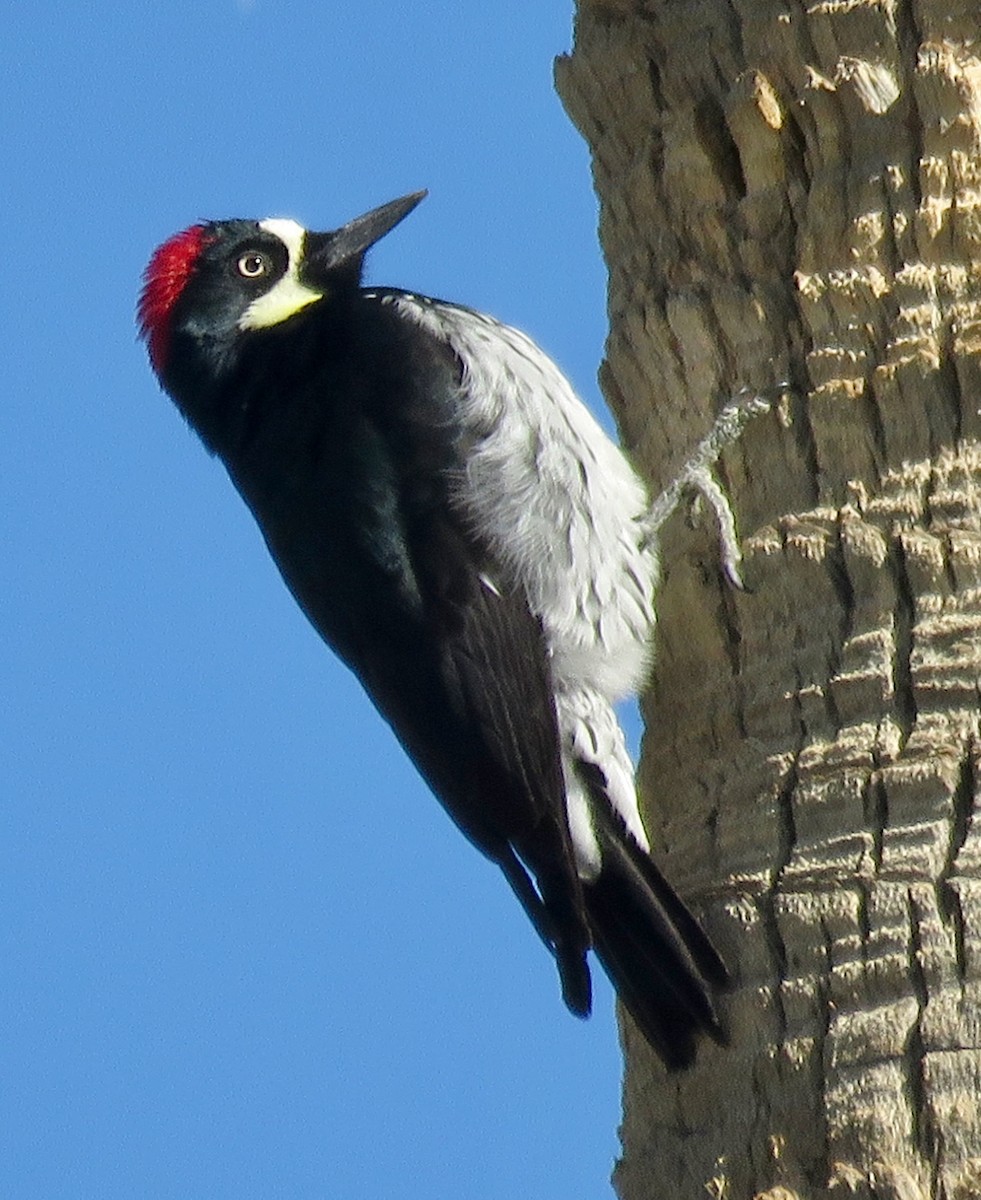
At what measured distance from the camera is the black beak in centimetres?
523

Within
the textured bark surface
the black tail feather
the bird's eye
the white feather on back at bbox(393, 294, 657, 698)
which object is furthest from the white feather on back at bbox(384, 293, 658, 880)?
the bird's eye

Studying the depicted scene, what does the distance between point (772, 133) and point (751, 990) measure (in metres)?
1.76

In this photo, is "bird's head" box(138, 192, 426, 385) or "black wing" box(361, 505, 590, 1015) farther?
"bird's head" box(138, 192, 426, 385)

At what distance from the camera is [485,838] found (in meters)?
4.04

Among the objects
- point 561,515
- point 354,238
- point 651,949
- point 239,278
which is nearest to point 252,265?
point 239,278

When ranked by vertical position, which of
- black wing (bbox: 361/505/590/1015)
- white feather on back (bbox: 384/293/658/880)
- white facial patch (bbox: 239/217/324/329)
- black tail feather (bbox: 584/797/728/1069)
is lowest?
black tail feather (bbox: 584/797/728/1069)

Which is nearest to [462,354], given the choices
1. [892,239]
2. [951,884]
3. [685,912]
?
[892,239]

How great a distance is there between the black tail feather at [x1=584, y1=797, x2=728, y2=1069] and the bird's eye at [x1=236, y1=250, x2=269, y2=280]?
184 cm

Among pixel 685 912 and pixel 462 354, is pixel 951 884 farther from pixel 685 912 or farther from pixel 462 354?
pixel 462 354

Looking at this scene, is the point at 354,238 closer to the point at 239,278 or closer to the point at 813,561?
the point at 239,278

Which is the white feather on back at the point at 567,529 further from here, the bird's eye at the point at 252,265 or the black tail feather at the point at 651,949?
the bird's eye at the point at 252,265

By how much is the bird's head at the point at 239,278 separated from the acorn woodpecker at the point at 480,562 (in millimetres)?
119

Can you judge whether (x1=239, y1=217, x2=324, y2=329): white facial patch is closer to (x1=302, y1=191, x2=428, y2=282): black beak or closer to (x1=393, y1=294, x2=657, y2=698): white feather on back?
(x1=302, y1=191, x2=428, y2=282): black beak

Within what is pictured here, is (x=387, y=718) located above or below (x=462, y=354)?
below
